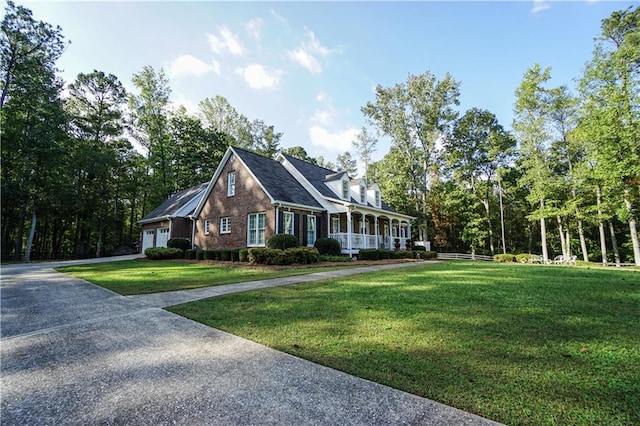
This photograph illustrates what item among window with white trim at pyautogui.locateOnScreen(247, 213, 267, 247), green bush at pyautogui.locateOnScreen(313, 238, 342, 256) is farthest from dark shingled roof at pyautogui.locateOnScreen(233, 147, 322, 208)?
green bush at pyautogui.locateOnScreen(313, 238, 342, 256)

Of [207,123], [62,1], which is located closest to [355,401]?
[62,1]

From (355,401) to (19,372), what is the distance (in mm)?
3617

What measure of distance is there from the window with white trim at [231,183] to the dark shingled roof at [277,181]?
1464mm

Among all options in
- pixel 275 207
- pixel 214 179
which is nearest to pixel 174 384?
pixel 275 207

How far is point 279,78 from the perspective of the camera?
17.6 metres

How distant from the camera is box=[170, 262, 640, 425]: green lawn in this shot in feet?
8.39

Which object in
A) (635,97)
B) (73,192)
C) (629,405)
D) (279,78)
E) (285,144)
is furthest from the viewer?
(285,144)

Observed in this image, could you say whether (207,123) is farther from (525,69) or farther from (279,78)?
(525,69)

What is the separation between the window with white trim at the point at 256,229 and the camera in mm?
17672

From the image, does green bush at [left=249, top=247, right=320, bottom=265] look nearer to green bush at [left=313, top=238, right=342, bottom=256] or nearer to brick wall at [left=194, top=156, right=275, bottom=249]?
brick wall at [left=194, top=156, right=275, bottom=249]

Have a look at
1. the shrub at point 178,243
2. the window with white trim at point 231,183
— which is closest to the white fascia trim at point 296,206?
the window with white trim at point 231,183

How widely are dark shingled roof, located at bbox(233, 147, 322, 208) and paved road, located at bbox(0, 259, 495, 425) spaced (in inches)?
502

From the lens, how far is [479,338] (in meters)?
3.96

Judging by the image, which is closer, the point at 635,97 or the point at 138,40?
the point at 138,40
